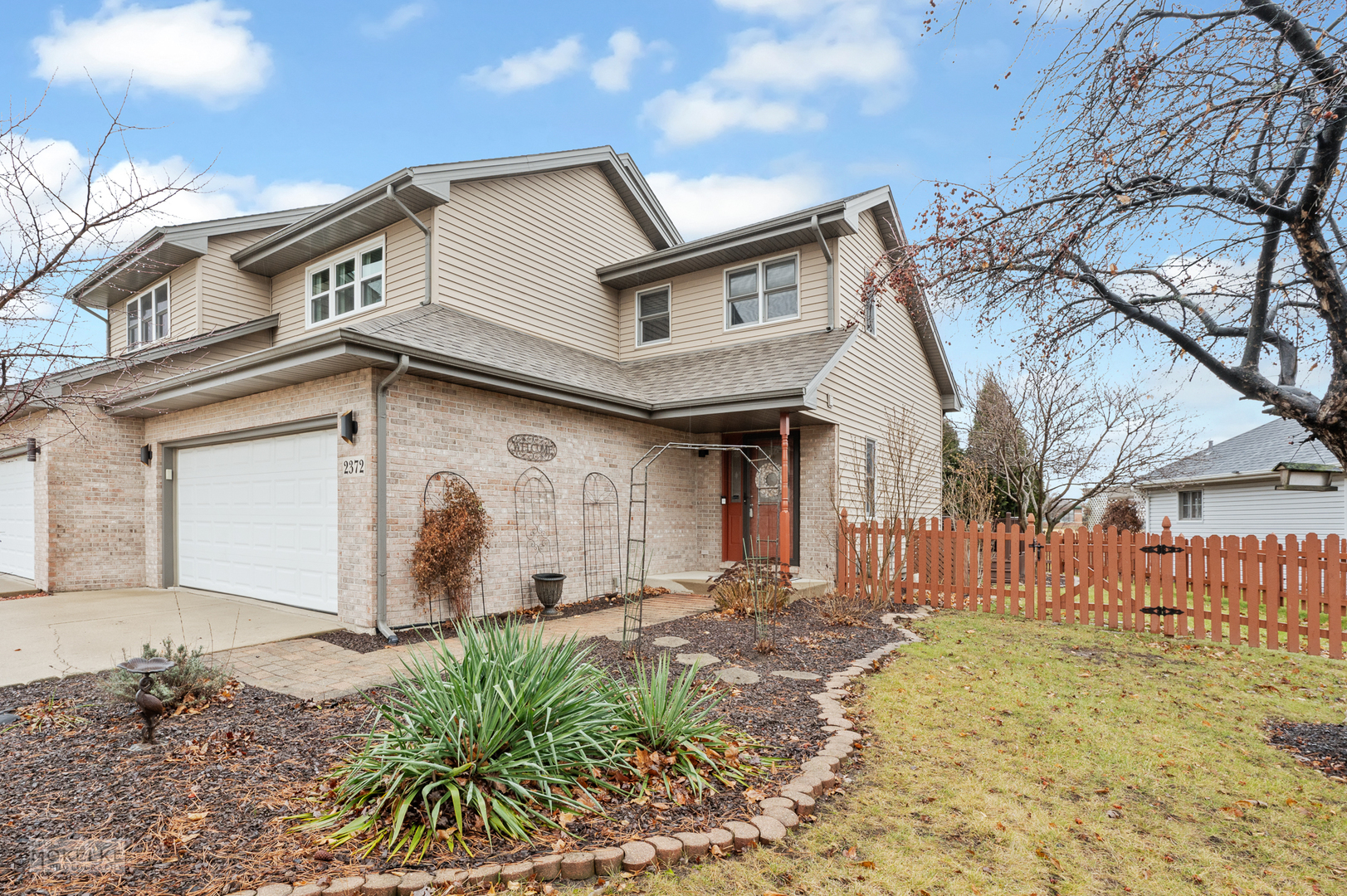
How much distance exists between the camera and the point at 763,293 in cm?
1232

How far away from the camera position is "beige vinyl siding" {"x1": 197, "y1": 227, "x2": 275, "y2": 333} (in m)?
12.9

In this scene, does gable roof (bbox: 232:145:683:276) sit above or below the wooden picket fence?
above

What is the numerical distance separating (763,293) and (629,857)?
10.5 m

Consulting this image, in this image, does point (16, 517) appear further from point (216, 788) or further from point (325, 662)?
point (216, 788)

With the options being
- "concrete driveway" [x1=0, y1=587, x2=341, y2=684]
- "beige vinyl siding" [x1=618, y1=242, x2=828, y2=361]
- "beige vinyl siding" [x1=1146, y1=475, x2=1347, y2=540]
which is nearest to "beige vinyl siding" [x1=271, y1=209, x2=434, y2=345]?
"beige vinyl siding" [x1=618, y1=242, x2=828, y2=361]

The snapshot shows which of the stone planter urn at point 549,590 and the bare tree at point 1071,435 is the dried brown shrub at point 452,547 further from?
the bare tree at point 1071,435

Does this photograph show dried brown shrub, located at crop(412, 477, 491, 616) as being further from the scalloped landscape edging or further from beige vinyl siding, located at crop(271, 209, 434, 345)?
the scalloped landscape edging

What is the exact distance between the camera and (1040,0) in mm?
3963

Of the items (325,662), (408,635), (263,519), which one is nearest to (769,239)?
(408,635)

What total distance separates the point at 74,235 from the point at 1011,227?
231 inches

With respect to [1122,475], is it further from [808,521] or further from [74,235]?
[74,235]

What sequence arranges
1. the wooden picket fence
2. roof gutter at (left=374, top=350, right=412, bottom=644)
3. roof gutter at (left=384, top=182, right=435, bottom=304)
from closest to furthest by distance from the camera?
the wooden picket fence
roof gutter at (left=374, top=350, right=412, bottom=644)
roof gutter at (left=384, top=182, right=435, bottom=304)
